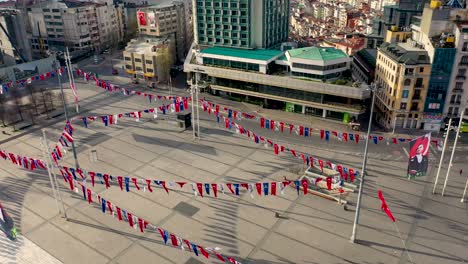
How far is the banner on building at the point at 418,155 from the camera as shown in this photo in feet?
135

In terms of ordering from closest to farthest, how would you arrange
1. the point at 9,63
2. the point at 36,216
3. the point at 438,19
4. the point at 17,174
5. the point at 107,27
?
the point at 36,216, the point at 17,174, the point at 438,19, the point at 9,63, the point at 107,27

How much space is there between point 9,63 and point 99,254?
91.3 metres

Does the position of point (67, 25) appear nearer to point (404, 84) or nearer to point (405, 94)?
point (404, 84)

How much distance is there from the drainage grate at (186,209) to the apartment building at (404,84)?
44.5 m

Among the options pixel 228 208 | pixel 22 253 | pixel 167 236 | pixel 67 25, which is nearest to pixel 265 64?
pixel 228 208

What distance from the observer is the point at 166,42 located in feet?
362

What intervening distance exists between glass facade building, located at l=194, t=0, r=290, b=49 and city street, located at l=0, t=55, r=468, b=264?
105 feet

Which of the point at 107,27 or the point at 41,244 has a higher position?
the point at 107,27

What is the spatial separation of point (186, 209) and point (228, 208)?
A: 5683 mm

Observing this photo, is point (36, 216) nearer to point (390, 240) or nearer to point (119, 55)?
point (390, 240)

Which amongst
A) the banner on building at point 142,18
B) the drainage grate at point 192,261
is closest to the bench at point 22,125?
the drainage grate at point 192,261

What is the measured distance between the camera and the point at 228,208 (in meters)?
49.7

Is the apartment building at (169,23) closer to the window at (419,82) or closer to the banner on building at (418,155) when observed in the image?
the window at (419,82)

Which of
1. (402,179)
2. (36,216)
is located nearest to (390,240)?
(402,179)
